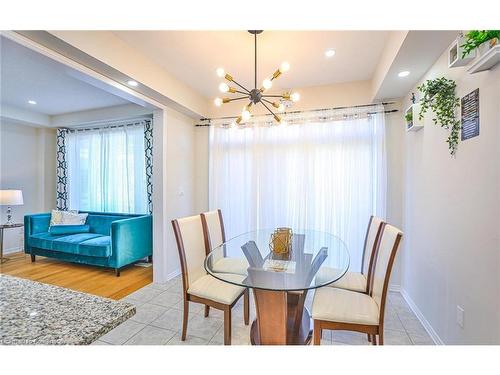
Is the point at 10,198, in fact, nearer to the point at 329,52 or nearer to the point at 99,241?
the point at 99,241

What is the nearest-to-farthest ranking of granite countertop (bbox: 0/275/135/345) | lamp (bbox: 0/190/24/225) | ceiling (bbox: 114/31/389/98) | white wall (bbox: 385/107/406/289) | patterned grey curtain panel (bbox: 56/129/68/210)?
granite countertop (bbox: 0/275/135/345) < ceiling (bbox: 114/31/389/98) < white wall (bbox: 385/107/406/289) < lamp (bbox: 0/190/24/225) < patterned grey curtain panel (bbox: 56/129/68/210)

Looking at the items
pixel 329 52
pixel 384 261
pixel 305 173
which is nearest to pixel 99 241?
pixel 305 173

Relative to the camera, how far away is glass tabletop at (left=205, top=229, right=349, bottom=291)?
1446mm

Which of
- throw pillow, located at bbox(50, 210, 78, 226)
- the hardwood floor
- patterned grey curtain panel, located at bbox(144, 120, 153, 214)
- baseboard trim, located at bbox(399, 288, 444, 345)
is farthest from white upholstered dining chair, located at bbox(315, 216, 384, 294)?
throw pillow, located at bbox(50, 210, 78, 226)

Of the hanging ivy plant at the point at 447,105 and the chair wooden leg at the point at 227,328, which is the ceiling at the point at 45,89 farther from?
the hanging ivy plant at the point at 447,105

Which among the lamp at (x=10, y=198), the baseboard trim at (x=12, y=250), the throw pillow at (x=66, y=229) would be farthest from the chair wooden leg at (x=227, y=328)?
the baseboard trim at (x=12, y=250)

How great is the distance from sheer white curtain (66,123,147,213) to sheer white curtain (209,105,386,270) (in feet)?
4.98

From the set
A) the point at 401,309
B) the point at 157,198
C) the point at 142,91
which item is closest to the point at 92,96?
the point at 142,91

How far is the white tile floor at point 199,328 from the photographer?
1.91 m

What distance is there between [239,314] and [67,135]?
491cm

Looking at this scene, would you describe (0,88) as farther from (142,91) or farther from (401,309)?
(401,309)

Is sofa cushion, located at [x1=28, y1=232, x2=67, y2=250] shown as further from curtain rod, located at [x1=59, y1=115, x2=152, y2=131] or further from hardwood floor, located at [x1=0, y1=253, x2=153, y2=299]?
curtain rod, located at [x1=59, y1=115, x2=152, y2=131]

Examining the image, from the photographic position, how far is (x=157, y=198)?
3.09m

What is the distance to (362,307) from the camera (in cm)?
156
